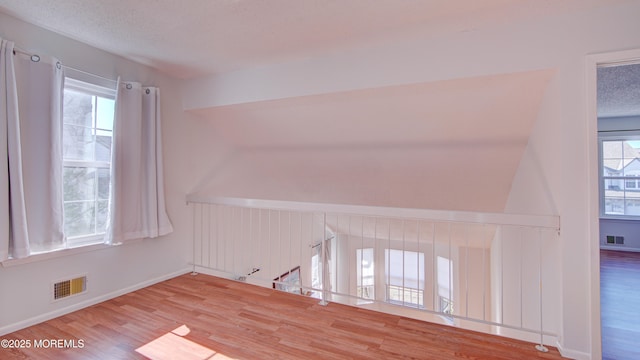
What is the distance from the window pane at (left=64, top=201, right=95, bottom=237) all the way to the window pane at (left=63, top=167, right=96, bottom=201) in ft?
0.19

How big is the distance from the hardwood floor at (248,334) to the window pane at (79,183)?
3.16 feet

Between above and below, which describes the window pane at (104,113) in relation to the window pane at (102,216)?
above

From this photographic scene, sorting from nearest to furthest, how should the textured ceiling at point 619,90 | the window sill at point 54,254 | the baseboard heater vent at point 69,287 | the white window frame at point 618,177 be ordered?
the window sill at point 54,254, the baseboard heater vent at point 69,287, the textured ceiling at point 619,90, the white window frame at point 618,177

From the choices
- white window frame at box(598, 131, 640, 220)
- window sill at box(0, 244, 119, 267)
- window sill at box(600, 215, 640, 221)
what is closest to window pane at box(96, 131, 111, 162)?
window sill at box(0, 244, 119, 267)

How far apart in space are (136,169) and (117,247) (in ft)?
2.47

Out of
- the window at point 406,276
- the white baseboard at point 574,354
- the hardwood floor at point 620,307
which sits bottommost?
the window at point 406,276

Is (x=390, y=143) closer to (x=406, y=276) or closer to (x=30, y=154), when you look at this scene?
(x=30, y=154)

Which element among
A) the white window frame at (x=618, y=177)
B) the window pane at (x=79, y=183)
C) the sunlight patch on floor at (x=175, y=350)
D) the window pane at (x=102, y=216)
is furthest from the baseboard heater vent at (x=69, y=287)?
the white window frame at (x=618, y=177)

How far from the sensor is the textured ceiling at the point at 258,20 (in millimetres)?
1763

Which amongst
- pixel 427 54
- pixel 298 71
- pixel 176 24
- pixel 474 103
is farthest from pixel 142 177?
pixel 474 103

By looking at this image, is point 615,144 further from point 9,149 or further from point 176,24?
point 9,149

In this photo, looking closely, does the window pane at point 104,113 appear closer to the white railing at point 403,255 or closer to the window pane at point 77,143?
the window pane at point 77,143

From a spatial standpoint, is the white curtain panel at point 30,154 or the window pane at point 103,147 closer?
the white curtain panel at point 30,154

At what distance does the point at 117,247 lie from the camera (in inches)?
105
